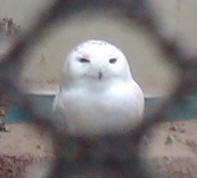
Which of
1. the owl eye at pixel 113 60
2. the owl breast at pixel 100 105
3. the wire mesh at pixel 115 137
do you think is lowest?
the owl breast at pixel 100 105

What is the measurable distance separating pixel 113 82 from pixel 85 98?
9 centimetres

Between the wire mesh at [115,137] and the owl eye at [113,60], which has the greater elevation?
the wire mesh at [115,137]

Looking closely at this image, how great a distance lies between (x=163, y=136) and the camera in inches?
90.1

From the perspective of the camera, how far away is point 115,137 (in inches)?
17.6

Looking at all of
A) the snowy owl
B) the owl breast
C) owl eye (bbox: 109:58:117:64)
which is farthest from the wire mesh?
owl eye (bbox: 109:58:117:64)

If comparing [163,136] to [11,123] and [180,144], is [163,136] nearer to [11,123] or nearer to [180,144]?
[180,144]

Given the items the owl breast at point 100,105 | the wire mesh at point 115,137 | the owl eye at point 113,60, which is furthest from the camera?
the owl eye at point 113,60

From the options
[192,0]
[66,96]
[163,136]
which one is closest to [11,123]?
[163,136]

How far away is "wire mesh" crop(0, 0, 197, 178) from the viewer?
14.6 inches

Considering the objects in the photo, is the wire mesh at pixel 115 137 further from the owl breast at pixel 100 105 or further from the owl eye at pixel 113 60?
the owl eye at pixel 113 60

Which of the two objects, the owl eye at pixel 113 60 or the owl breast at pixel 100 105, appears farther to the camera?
the owl eye at pixel 113 60

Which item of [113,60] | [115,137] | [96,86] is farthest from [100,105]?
[115,137]

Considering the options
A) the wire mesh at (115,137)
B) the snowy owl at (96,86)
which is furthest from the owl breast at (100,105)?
the wire mesh at (115,137)

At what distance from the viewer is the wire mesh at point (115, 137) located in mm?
370
